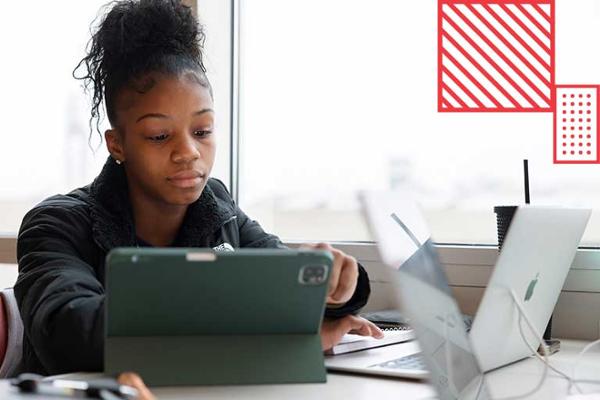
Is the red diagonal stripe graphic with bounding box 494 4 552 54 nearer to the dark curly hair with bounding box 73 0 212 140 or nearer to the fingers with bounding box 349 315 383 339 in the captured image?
the dark curly hair with bounding box 73 0 212 140

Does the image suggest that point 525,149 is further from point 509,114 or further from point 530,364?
point 530,364

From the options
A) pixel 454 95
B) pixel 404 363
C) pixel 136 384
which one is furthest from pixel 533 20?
pixel 136 384

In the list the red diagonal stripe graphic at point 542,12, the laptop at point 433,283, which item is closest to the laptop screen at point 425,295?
the laptop at point 433,283

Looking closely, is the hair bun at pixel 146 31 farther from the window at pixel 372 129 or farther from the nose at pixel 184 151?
the window at pixel 372 129

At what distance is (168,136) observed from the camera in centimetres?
169

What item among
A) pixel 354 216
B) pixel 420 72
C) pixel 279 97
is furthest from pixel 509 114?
pixel 279 97

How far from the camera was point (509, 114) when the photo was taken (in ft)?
7.38

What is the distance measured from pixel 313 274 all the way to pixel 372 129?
1305 millimetres

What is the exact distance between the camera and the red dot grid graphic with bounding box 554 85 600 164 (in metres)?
2.16

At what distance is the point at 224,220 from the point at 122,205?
0.71 ft

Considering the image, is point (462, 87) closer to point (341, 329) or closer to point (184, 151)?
point (184, 151)

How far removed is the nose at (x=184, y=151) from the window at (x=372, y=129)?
762 mm

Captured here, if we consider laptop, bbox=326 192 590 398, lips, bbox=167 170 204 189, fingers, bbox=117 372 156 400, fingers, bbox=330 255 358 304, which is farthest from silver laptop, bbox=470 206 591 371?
lips, bbox=167 170 204 189

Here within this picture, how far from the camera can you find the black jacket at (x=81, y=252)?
1.32 m
